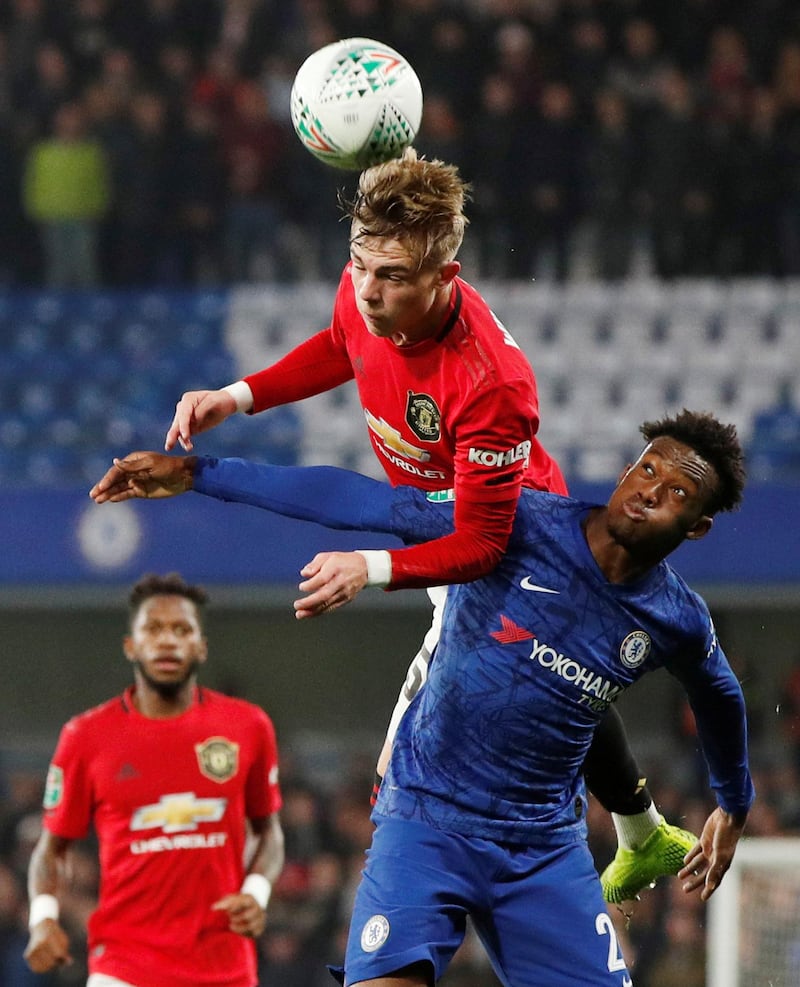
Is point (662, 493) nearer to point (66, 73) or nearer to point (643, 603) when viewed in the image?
point (643, 603)

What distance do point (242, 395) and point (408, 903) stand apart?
1366mm

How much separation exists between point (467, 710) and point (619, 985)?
2.35ft

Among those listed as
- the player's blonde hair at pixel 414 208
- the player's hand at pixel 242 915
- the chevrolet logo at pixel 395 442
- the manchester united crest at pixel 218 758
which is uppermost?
the player's blonde hair at pixel 414 208

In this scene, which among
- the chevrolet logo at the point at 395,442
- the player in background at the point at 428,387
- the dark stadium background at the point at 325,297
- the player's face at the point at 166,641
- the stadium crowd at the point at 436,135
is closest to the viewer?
the player in background at the point at 428,387

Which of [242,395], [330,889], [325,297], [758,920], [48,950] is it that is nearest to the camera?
[242,395]

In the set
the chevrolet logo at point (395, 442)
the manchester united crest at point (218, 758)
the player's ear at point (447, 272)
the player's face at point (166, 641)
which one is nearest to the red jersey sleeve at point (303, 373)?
the chevrolet logo at point (395, 442)

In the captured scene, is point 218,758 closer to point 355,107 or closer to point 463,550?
point 463,550

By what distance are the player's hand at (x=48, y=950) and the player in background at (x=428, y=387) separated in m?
1.78

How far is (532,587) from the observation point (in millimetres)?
3939

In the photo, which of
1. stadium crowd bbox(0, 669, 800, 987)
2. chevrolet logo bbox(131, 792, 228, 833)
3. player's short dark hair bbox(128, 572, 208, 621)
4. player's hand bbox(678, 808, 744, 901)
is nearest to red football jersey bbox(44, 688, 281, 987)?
chevrolet logo bbox(131, 792, 228, 833)

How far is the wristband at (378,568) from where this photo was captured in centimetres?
357

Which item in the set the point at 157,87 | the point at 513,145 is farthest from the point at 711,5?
the point at 157,87

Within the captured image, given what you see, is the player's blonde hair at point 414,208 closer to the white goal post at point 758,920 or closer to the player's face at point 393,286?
the player's face at point 393,286

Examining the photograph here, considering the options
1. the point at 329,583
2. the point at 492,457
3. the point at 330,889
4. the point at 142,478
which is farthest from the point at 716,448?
the point at 330,889
